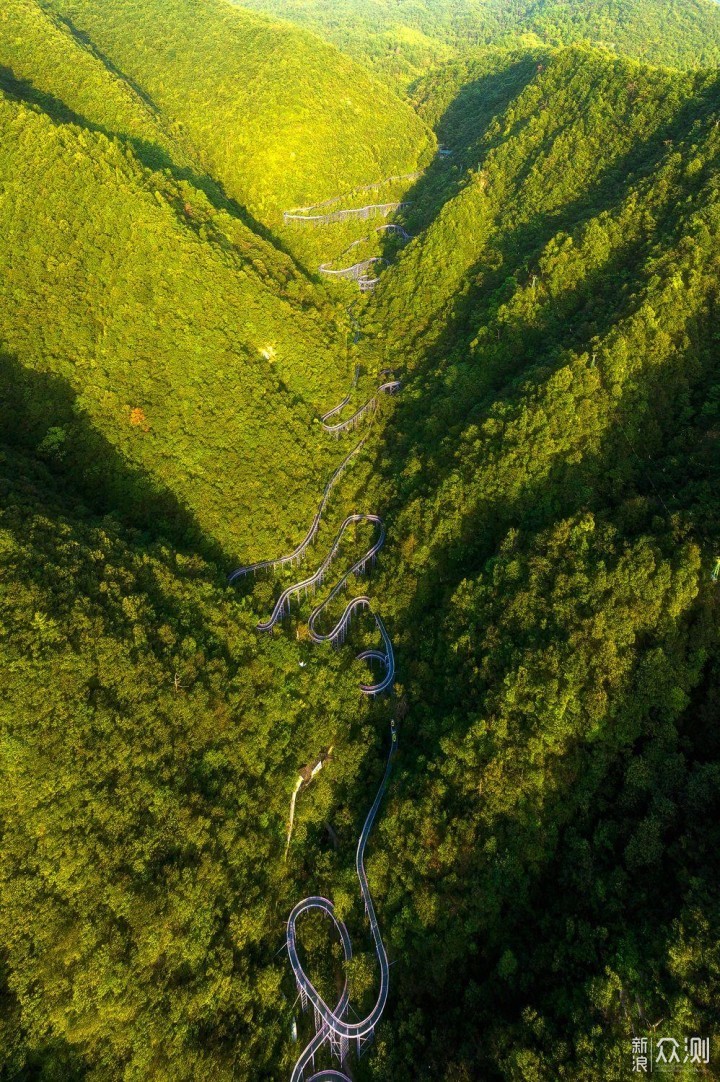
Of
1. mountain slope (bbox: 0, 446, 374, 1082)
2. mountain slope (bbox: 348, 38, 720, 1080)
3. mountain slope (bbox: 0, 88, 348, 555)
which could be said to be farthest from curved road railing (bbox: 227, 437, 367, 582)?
mountain slope (bbox: 0, 446, 374, 1082)

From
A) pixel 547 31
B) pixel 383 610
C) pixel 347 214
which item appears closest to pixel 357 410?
pixel 383 610

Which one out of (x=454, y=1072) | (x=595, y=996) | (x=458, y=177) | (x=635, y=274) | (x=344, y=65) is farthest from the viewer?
(x=344, y=65)

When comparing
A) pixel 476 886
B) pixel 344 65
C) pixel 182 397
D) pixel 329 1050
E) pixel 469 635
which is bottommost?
pixel 329 1050

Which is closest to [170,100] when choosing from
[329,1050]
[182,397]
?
[182,397]

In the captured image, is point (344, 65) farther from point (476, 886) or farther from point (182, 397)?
point (476, 886)

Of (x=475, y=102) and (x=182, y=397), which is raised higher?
A: (x=475, y=102)

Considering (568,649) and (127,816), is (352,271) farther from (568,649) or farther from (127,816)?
(127,816)
